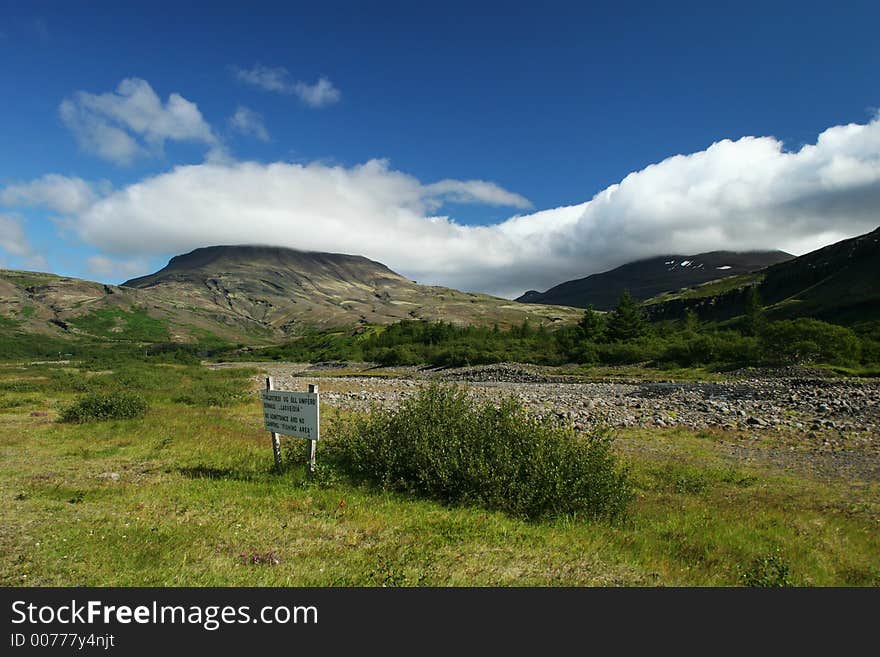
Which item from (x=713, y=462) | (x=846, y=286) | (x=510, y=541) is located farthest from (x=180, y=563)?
(x=846, y=286)

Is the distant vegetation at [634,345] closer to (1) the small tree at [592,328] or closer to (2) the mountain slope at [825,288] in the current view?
(1) the small tree at [592,328]

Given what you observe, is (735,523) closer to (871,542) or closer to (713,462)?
(871,542)

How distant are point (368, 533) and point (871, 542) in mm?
10062

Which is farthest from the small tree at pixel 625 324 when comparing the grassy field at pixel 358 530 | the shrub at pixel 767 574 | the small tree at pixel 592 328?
the shrub at pixel 767 574

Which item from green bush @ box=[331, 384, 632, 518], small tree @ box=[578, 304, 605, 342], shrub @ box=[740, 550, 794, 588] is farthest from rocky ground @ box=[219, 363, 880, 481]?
small tree @ box=[578, 304, 605, 342]

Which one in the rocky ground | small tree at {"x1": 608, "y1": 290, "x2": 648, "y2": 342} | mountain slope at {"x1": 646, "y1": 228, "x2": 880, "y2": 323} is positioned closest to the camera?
the rocky ground

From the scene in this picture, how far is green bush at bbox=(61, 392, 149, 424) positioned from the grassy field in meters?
5.13

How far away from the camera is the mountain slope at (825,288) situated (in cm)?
11881

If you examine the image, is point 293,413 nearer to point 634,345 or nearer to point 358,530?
point 358,530

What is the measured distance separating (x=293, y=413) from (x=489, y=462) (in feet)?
Answer: 15.6

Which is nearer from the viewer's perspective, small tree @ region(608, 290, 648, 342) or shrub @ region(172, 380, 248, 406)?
shrub @ region(172, 380, 248, 406)

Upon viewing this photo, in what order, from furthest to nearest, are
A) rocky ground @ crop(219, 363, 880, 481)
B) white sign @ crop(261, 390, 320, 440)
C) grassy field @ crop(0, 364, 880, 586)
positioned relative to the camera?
rocky ground @ crop(219, 363, 880, 481), white sign @ crop(261, 390, 320, 440), grassy field @ crop(0, 364, 880, 586)

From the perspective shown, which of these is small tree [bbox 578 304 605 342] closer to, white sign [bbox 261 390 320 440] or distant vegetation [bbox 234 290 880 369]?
distant vegetation [bbox 234 290 880 369]

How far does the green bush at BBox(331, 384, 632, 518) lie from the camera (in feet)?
34.2
